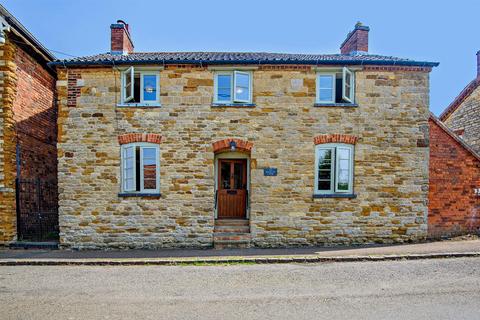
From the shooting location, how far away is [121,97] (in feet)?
35.6

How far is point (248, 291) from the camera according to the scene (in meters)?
6.57

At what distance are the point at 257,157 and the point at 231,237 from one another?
295 centimetres

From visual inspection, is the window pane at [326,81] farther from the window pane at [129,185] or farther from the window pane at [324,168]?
the window pane at [129,185]

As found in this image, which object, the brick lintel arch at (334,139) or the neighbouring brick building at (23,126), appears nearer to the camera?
the neighbouring brick building at (23,126)

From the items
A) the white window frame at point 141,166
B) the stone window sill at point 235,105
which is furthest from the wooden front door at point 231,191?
the white window frame at point 141,166

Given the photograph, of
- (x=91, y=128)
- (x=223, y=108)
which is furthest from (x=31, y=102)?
(x=223, y=108)

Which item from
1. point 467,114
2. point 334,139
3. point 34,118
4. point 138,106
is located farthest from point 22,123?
point 467,114

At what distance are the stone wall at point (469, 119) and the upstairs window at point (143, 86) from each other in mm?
14770

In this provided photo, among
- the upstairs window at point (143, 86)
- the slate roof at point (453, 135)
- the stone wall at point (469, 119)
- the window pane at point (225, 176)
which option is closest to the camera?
the upstairs window at point (143, 86)

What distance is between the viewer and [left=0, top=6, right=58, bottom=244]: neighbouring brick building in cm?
1056

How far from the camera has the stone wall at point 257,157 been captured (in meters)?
10.7

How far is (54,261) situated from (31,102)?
672cm

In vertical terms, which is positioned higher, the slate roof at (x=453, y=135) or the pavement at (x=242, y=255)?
the slate roof at (x=453, y=135)

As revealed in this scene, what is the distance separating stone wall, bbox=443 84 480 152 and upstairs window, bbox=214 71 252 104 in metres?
11.6
